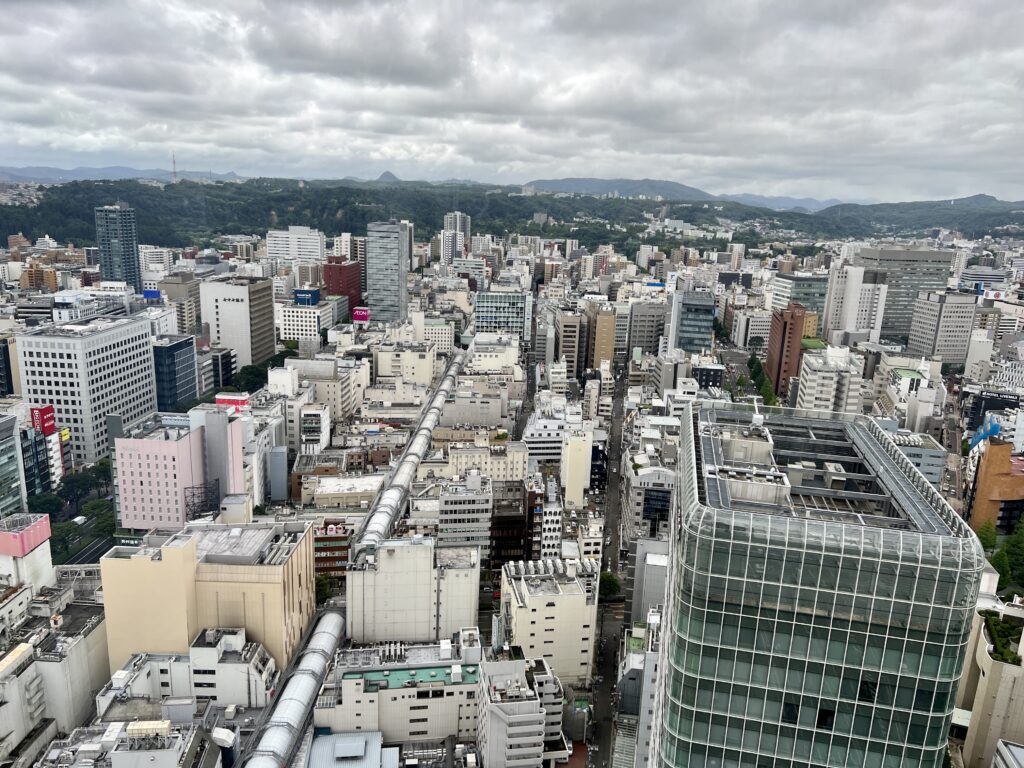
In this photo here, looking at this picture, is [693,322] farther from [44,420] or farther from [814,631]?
[814,631]

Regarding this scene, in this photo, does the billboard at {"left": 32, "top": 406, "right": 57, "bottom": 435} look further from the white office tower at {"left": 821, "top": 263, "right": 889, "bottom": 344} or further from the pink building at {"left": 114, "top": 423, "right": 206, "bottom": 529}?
the white office tower at {"left": 821, "top": 263, "right": 889, "bottom": 344}

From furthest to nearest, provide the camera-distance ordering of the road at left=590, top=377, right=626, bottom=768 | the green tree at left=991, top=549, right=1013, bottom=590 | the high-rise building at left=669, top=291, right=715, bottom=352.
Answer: the high-rise building at left=669, top=291, right=715, bottom=352, the green tree at left=991, top=549, right=1013, bottom=590, the road at left=590, top=377, right=626, bottom=768

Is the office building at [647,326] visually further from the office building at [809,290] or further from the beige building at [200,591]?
the beige building at [200,591]

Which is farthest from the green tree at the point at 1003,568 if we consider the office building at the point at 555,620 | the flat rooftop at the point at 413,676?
the flat rooftop at the point at 413,676

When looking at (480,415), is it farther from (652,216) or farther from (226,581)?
(652,216)

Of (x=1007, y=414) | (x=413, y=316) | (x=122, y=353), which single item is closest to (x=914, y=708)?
(x=1007, y=414)

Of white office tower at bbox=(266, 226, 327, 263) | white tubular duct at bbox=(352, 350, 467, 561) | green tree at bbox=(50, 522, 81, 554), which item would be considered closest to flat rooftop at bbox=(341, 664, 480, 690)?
white tubular duct at bbox=(352, 350, 467, 561)
